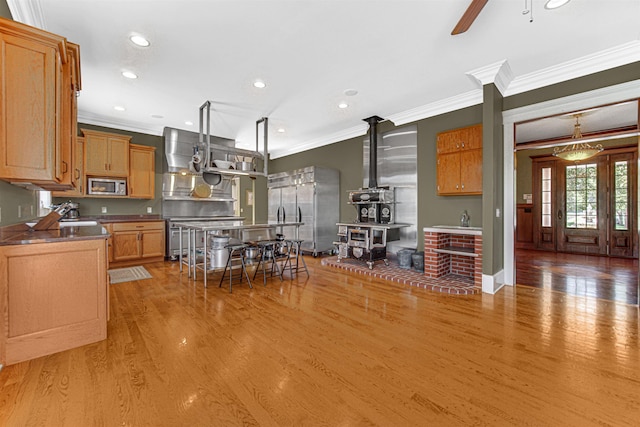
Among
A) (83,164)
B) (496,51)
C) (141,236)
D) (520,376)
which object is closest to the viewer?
(520,376)

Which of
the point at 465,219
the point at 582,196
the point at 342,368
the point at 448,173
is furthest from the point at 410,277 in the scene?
the point at 582,196

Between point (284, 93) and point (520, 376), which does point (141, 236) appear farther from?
point (520, 376)

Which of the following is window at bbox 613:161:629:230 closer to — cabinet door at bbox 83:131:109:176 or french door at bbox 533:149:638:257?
french door at bbox 533:149:638:257

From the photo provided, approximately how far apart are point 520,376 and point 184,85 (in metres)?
4.77

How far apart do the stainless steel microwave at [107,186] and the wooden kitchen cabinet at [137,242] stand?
0.64 metres

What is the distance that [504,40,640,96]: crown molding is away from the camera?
3.04 m

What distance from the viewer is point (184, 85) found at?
4.02 m

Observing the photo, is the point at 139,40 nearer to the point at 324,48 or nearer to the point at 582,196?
the point at 324,48

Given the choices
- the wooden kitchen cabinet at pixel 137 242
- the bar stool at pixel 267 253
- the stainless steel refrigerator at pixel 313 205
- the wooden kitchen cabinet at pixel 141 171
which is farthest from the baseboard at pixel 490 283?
the wooden kitchen cabinet at pixel 141 171

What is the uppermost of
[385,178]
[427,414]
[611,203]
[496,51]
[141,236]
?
[496,51]

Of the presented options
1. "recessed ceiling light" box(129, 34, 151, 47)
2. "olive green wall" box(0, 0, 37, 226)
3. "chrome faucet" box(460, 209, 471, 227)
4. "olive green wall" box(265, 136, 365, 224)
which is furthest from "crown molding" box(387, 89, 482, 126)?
"olive green wall" box(0, 0, 37, 226)

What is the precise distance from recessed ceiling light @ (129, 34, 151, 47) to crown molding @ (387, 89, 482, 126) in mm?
3834

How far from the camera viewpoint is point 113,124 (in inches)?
223

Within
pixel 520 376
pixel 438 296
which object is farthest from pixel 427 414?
pixel 438 296
